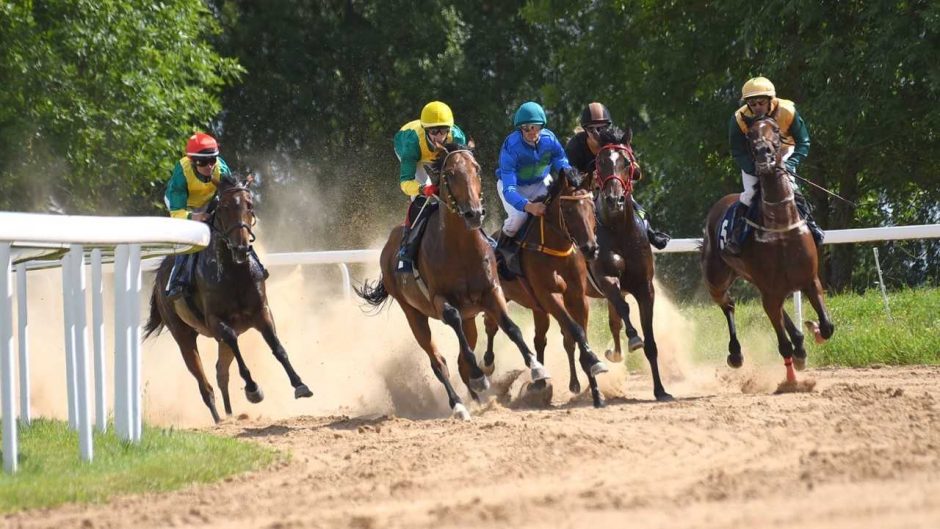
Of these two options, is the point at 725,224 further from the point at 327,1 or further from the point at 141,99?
the point at 327,1

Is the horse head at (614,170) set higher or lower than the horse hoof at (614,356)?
higher

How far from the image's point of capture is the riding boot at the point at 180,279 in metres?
12.3

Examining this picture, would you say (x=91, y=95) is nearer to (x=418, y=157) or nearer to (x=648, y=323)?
(x=418, y=157)

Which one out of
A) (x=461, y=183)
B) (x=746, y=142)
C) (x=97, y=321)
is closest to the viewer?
(x=97, y=321)

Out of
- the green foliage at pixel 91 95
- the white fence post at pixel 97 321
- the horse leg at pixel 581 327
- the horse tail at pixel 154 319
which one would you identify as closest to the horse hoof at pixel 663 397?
the horse leg at pixel 581 327

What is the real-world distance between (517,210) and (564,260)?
59 centimetres

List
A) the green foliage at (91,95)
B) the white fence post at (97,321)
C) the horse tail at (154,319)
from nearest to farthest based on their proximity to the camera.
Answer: the white fence post at (97,321) → the horse tail at (154,319) → the green foliage at (91,95)

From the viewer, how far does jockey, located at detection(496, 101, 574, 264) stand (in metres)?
11.4

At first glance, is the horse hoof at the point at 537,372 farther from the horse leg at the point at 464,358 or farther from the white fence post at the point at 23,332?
the white fence post at the point at 23,332

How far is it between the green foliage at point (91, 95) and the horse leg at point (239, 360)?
526 inches

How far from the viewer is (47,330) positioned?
15.6 meters

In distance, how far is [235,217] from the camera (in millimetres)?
11516

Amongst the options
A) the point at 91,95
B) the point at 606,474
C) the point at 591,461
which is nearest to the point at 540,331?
the point at 591,461

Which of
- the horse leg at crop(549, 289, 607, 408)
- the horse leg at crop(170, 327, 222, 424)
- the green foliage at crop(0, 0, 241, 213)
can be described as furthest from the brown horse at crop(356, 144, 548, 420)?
the green foliage at crop(0, 0, 241, 213)
